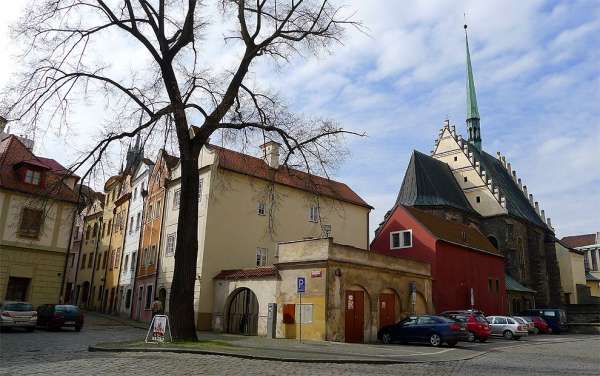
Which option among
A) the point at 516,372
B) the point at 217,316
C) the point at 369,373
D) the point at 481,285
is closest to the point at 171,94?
the point at 369,373

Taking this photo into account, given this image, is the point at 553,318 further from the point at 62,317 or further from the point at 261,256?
the point at 62,317

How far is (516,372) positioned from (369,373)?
14.0ft

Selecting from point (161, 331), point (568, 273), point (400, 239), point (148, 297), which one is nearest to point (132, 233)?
point (148, 297)

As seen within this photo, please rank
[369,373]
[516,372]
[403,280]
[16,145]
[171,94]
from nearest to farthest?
[369,373] < [516,372] < [171,94] < [403,280] < [16,145]

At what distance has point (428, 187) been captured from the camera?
53.4 m

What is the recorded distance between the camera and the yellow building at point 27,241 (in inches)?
1250

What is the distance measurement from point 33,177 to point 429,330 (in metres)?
27.7

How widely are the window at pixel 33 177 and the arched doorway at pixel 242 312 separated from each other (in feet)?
54.4

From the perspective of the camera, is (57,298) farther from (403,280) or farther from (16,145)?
(403,280)

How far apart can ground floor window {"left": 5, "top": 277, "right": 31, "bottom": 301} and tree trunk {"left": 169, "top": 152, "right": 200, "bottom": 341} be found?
20.7 meters

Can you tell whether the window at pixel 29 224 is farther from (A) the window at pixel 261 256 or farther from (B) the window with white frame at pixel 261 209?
(A) the window at pixel 261 256

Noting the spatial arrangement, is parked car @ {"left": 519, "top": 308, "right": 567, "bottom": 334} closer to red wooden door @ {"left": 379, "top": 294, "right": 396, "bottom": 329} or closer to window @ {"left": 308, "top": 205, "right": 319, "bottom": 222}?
window @ {"left": 308, "top": 205, "right": 319, "bottom": 222}

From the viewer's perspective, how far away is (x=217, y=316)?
95.9 feet

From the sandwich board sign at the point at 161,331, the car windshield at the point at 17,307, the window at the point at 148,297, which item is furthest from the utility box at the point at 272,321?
the window at the point at 148,297
